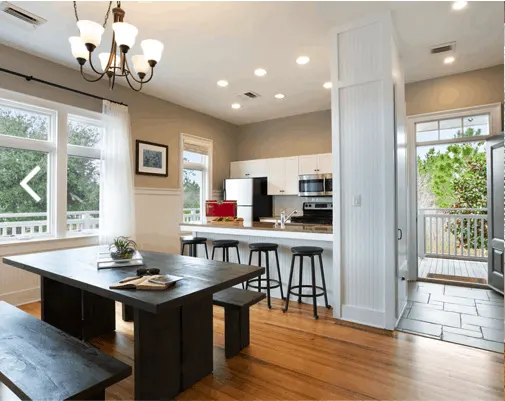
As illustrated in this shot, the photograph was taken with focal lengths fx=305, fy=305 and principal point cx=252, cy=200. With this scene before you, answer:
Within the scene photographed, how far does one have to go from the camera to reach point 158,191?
5094mm

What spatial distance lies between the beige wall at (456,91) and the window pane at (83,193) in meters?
4.72

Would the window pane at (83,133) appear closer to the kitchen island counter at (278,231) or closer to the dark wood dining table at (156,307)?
the kitchen island counter at (278,231)

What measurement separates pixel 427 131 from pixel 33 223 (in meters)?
5.54

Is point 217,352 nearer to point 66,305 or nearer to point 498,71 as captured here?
point 66,305

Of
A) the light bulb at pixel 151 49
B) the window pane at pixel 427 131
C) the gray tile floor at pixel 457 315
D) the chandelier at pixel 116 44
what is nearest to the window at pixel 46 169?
the chandelier at pixel 116 44

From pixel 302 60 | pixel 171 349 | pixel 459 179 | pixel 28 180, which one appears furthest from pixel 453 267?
pixel 28 180

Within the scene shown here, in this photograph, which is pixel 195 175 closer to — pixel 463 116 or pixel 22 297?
pixel 22 297

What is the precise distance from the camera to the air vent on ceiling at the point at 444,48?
3457 millimetres

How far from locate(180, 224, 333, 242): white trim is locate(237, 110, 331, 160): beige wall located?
290 cm

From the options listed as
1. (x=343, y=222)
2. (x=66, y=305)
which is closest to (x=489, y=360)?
(x=343, y=222)

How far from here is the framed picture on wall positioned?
4.80 metres

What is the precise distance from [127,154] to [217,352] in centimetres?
317

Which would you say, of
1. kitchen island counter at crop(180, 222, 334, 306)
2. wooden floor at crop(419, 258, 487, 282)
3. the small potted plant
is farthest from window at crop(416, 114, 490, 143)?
the small potted plant

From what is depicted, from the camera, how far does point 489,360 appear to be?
224cm
